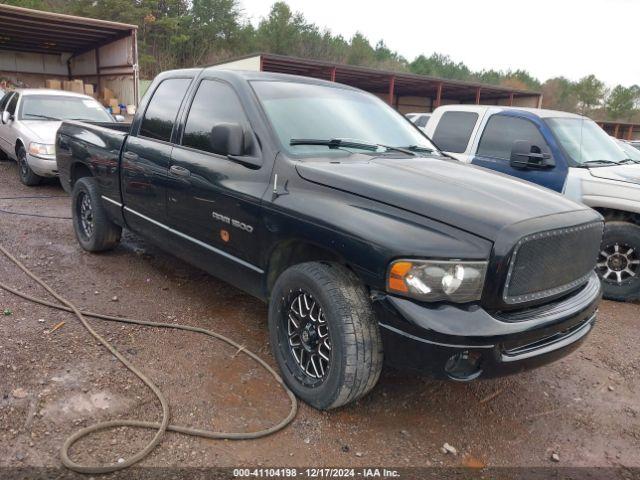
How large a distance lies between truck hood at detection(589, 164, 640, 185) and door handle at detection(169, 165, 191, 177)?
3.92m

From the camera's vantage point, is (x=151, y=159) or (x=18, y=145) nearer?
(x=151, y=159)

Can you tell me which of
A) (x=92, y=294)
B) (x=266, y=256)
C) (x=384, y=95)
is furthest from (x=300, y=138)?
(x=384, y=95)

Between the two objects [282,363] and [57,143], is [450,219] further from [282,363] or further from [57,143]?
[57,143]

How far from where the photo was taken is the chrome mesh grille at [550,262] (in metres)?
2.41

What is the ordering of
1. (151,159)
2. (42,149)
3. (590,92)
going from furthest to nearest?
(590,92)
(42,149)
(151,159)

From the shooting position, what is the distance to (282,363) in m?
3.04

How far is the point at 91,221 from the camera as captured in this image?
518 cm

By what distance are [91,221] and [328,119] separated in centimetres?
302

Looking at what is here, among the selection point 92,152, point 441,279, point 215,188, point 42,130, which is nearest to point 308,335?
point 441,279

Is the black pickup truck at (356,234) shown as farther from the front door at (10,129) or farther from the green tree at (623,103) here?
the green tree at (623,103)

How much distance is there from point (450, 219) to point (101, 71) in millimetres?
17620

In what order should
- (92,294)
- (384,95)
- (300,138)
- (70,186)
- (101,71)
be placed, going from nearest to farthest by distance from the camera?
1. (300,138)
2. (92,294)
3. (70,186)
4. (101,71)
5. (384,95)

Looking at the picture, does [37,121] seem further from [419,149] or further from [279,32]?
[279,32]

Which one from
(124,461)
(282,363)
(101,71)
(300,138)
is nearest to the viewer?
(124,461)
